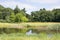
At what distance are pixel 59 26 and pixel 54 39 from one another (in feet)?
75.2

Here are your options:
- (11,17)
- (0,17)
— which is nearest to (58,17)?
(11,17)

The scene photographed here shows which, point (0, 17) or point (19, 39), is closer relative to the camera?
point (19, 39)

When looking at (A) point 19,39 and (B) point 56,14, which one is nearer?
(A) point 19,39

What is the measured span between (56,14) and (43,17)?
15.2ft

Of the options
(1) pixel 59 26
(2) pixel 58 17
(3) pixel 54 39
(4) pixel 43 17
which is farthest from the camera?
(4) pixel 43 17

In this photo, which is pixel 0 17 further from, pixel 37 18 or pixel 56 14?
pixel 56 14

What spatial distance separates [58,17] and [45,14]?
6159 mm

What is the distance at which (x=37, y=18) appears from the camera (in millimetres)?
67312

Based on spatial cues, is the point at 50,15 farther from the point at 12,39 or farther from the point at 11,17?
the point at 12,39

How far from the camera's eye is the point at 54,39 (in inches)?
596

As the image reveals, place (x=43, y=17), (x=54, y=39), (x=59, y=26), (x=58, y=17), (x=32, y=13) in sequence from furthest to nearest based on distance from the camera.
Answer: (x=32, y=13), (x=43, y=17), (x=58, y=17), (x=59, y=26), (x=54, y=39)

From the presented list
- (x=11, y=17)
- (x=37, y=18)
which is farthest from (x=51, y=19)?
(x=11, y=17)

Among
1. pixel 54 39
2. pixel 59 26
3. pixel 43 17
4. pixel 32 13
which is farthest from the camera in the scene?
pixel 32 13

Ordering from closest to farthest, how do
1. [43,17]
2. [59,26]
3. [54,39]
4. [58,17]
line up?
[54,39]
[59,26]
[58,17]
[43,17]
